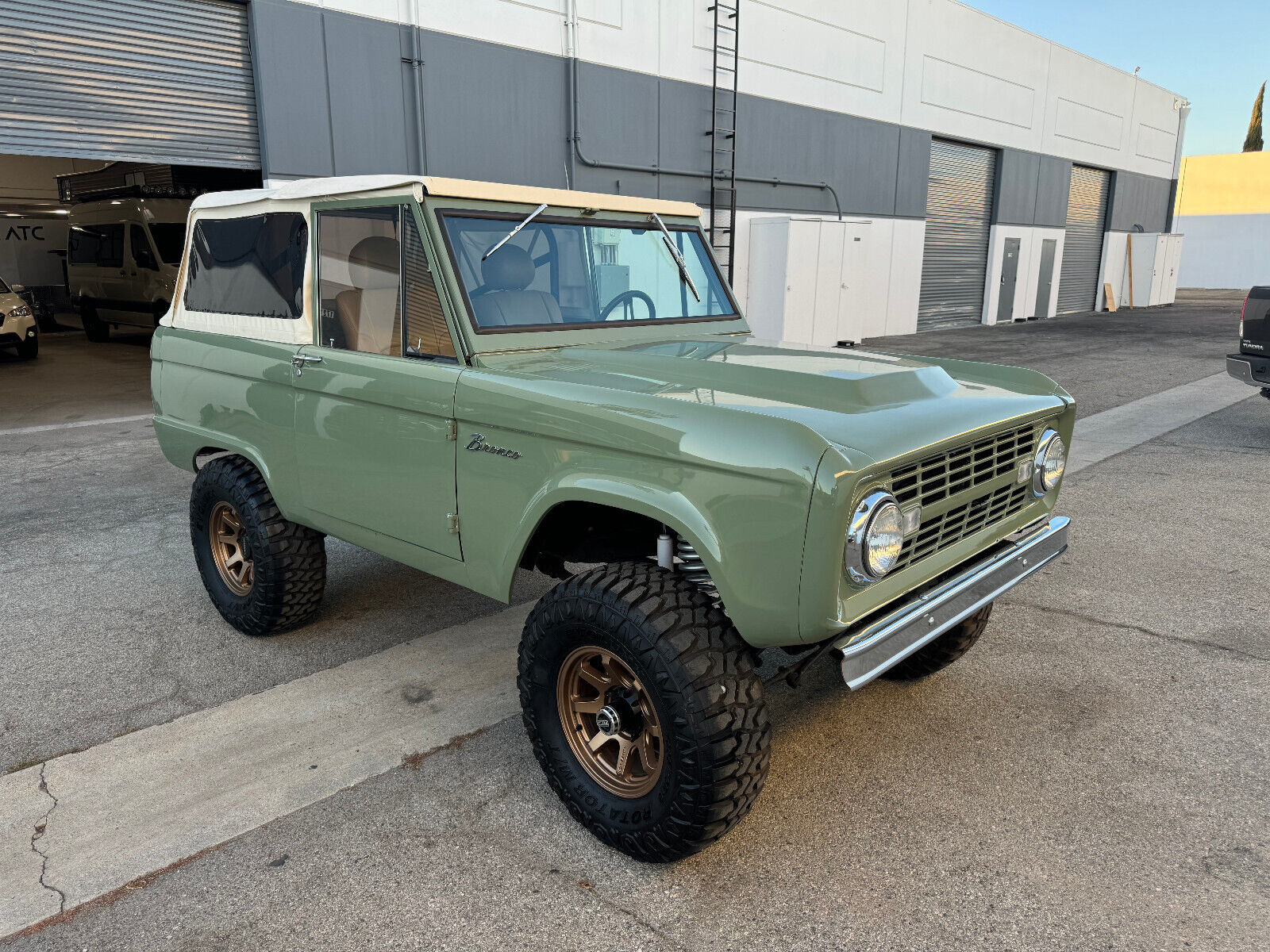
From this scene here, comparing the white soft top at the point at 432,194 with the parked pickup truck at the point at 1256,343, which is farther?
the parked pickup truck at the point at 1256,343

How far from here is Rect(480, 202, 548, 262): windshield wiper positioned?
330cm

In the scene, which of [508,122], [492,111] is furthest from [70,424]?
[508,122]

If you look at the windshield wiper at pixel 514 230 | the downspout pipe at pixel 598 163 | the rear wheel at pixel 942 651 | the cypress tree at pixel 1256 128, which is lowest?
the rear wheel at pixel 942 651

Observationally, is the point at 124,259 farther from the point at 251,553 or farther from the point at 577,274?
the point at 577,274

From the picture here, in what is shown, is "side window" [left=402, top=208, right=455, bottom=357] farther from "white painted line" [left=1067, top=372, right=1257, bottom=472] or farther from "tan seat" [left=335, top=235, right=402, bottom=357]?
"white painted line" [left=1067, top=372, right=1257, bottom=472]

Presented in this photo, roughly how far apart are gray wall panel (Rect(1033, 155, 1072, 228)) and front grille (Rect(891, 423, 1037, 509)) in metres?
22.6

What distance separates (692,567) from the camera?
2664mm

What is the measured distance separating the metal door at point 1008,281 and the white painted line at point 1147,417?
395 inches

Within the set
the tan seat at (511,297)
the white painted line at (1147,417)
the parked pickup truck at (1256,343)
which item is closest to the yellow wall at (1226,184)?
the white painted line at (1147,417)

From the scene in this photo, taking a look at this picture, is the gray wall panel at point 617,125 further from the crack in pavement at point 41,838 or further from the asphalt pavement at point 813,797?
the crack in pavement at point 41,838

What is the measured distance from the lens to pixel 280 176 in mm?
9789

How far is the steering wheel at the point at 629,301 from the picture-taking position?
3668mm

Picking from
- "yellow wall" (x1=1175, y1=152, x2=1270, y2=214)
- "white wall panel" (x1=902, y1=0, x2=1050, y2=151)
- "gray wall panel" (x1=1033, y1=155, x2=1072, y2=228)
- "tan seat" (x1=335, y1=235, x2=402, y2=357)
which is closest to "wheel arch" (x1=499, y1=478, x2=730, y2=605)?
"tan seat" (x1=335, y1=235, x2=402, y2=357)

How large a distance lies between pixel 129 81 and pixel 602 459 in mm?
8921
